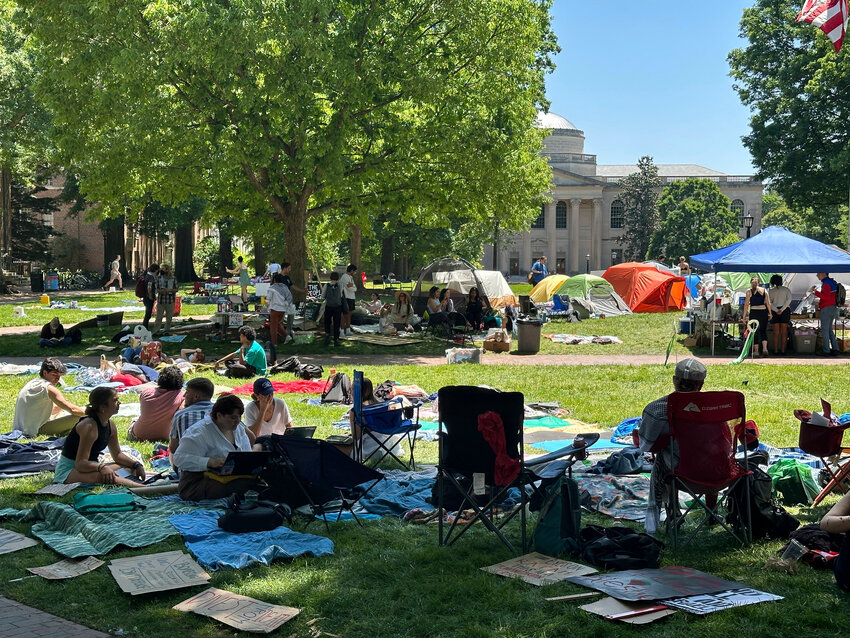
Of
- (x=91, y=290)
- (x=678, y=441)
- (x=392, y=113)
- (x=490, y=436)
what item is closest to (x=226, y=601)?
(x=490, y=436)

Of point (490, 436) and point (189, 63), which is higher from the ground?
point (189, 63)

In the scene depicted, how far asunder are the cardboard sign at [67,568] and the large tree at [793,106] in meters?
36.0

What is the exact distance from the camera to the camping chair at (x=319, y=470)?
658 cm

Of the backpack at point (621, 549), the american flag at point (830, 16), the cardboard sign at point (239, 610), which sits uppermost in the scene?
the american flag at point (830, 16)

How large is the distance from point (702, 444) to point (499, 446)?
1.39 meters

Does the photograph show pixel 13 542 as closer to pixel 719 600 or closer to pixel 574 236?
pixel 719 600

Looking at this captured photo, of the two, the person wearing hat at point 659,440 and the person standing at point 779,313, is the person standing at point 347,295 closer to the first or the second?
the person standing at point 779,313

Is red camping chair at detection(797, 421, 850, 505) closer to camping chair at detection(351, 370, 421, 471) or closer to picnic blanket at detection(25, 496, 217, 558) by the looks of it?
camping chair at detection(351, 370, 421, 471)

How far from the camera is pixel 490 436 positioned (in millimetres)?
5996

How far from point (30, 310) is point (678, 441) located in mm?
25457

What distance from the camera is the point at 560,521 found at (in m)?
5.91

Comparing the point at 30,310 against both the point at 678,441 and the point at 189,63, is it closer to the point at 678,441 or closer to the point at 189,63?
the point at 189,63

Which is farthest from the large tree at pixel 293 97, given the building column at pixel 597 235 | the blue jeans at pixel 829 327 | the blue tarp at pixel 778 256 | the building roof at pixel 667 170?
the building roof at pixel 667 170

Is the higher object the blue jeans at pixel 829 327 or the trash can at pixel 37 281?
the trash can at pixel 37 281
